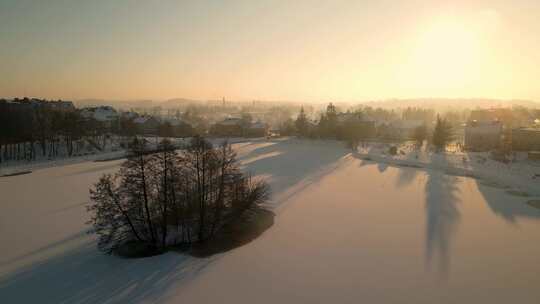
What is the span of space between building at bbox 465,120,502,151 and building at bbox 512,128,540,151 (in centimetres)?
278

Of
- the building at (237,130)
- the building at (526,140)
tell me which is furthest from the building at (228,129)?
the building at (526,140)

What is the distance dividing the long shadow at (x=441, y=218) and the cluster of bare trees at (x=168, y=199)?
10.0 metres

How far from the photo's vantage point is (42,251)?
1563cm

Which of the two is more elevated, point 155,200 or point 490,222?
point 155,200

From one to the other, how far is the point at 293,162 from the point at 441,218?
71.6 feet

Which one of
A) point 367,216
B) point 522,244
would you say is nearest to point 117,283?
point 367,216

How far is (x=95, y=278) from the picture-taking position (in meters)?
13.1

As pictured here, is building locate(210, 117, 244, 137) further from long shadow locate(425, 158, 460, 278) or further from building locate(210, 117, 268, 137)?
long shadow locate(425, 158, 460, 278)

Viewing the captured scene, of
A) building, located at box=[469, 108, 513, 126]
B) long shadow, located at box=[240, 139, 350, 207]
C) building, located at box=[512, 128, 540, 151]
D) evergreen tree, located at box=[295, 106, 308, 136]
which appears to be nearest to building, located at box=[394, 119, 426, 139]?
building, located at box=[469, 108, 513, 126]

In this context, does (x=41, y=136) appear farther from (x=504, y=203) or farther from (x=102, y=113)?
(x=504, y=203)

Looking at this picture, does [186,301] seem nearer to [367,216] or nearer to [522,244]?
[367,216]

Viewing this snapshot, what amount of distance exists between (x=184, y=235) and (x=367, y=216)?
37.9ft

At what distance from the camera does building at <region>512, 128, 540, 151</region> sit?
139 feet

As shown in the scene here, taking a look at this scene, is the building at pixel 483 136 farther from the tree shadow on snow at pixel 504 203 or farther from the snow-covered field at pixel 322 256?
the snow-covered field at pixel 322 256
